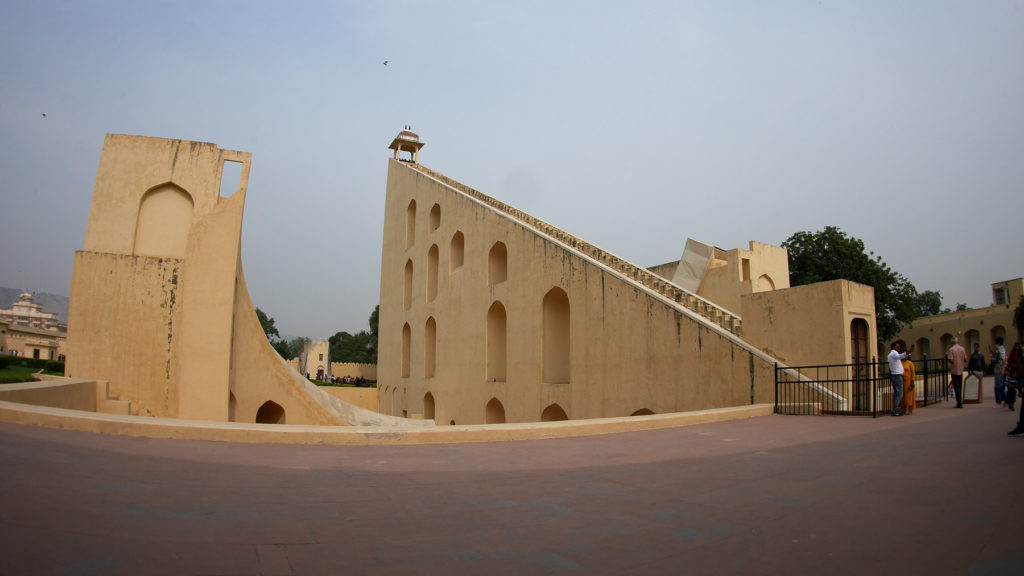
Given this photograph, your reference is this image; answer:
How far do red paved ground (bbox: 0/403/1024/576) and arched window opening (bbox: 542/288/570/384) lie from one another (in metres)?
9.54

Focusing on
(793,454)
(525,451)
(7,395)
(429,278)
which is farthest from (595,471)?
(429,278)

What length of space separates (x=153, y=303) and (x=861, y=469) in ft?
40.5

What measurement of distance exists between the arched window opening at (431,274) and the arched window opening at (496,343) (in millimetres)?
5514

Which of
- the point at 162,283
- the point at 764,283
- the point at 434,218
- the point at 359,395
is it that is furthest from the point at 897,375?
the point at 359,395

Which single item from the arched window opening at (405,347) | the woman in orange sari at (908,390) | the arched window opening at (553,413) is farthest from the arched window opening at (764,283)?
the woman in orange sari at (908,390)

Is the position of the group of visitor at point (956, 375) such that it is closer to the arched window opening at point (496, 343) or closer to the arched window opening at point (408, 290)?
the arched window opening at point (496, 343)

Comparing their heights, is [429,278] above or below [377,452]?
above

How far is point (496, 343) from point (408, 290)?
29.3ft

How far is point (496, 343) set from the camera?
17.0 metres

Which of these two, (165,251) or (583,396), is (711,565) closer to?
(583,396)

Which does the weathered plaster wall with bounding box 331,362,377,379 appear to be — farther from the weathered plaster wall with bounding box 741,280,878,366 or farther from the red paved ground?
the red paved ground

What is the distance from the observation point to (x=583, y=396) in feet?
41.3

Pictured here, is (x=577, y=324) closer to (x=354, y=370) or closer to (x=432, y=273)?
(x=432, y=273)

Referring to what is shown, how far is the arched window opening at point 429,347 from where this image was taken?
70.7ft
